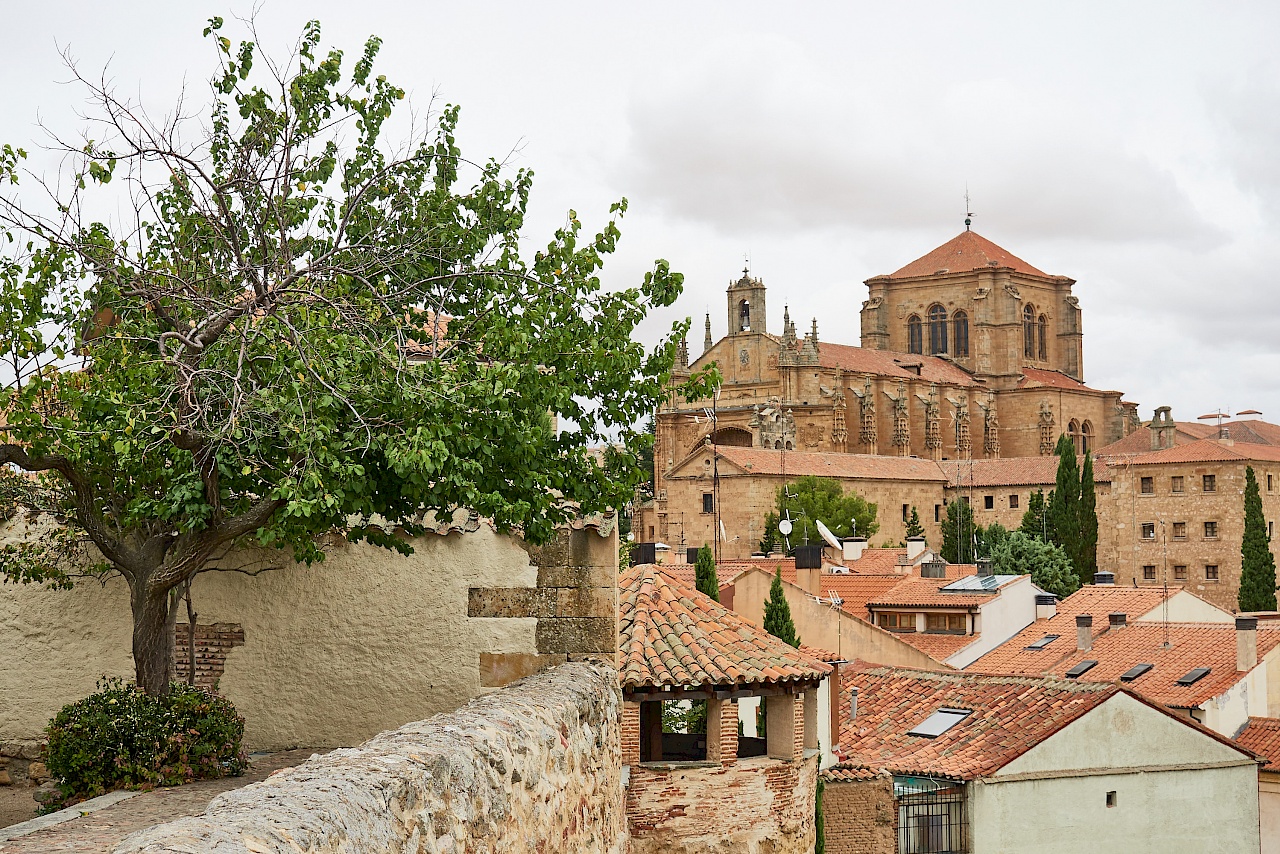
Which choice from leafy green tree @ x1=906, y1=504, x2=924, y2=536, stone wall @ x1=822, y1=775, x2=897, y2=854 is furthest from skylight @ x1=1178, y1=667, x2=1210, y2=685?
leafy green tree @ x1=906, y1=504, x2=924, y2=536

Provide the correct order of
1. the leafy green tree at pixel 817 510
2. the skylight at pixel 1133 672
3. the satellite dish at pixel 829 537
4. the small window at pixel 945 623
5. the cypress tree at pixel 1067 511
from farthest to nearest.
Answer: the leafy green tree at pixel 817 510, the cypress tree at pixel 1067 511, the satellite dish at pixel 829 537, the small window at pixel 945 623, the skylight at pixel 1133 672

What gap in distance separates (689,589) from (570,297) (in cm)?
571

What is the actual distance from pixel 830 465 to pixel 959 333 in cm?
2909

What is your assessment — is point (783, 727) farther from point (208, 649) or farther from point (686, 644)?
point (208, 649)

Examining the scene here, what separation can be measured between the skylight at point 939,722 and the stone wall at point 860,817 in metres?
3.83

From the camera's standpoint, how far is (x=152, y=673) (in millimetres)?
9523

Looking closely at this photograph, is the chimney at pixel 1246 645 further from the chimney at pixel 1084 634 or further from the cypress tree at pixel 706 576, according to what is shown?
the cypress tree at pixel 706 576

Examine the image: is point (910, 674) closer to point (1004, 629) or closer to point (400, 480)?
point (1004, 629)

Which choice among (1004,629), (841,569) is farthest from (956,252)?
(1004,629)

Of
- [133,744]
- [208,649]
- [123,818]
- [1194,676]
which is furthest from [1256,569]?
[123,818]

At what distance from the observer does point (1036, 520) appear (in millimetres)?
67500

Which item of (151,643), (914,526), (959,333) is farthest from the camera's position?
(959,333)

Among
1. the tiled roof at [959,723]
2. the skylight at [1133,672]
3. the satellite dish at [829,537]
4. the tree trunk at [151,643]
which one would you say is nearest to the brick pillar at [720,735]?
the tree trunk at [151,643]

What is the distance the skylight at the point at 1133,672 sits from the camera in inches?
1097
